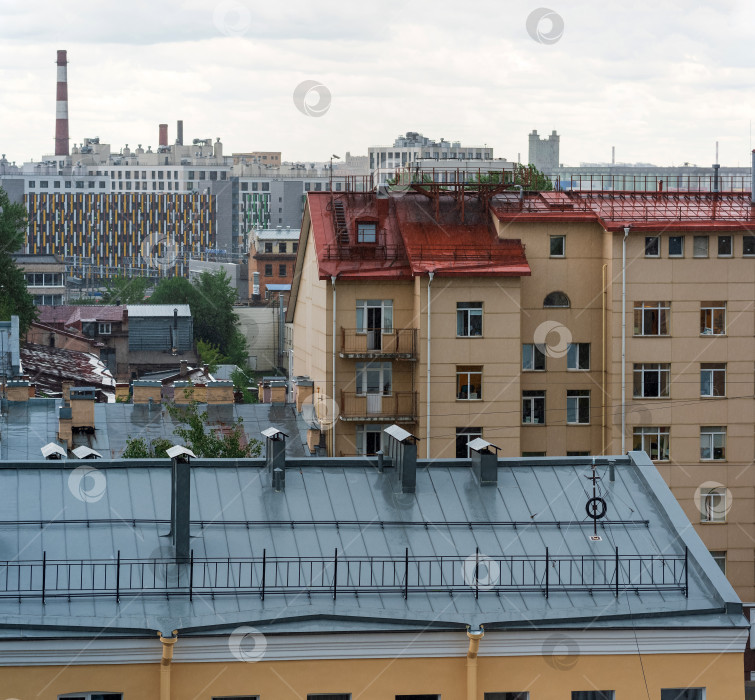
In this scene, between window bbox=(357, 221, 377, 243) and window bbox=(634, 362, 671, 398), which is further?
window bbox=(357, 221, 377, 243)

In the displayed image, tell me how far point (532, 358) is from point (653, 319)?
3616 millimetres

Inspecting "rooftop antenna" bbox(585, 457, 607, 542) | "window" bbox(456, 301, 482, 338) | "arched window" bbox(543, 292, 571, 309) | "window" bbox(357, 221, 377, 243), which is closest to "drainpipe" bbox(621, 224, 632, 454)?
"arched window" bbox(543, 292, 571, 309)

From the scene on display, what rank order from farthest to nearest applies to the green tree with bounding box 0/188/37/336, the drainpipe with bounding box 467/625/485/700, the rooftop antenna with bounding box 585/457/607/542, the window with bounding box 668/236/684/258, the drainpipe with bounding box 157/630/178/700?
the green tree with bounding box 0/188/37/336, the window with bounding box 668/236/684/258, the rooftop antenna with bounding box 585/457/607/542, the drainpipe with bounding box 467/625/485/700, the drainpipe with bounding box 157/630/178/700

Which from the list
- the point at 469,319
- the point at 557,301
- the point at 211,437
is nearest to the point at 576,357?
the point at 557,301

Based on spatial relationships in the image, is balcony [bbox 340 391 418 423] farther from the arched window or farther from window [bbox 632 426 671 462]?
window [bbox 632 426 671 462]

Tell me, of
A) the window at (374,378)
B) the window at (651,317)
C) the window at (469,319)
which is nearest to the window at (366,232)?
the window at (469,319)

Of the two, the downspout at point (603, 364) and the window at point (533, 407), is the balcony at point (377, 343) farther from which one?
the downspout at point (603, 364)

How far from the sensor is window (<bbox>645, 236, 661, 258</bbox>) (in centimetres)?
3834

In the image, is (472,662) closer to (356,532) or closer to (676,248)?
(356,532)

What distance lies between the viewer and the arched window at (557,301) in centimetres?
3941

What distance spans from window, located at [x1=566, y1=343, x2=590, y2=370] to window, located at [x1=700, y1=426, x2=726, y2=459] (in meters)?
3.81

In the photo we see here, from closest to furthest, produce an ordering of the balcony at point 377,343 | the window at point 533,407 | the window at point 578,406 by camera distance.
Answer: the balcony at point 377,343 < the window at point 533,407 < the window at point 578,406

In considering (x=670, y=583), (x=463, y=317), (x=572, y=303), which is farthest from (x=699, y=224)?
(x=670, y=583)

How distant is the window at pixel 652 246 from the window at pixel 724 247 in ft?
5.81
